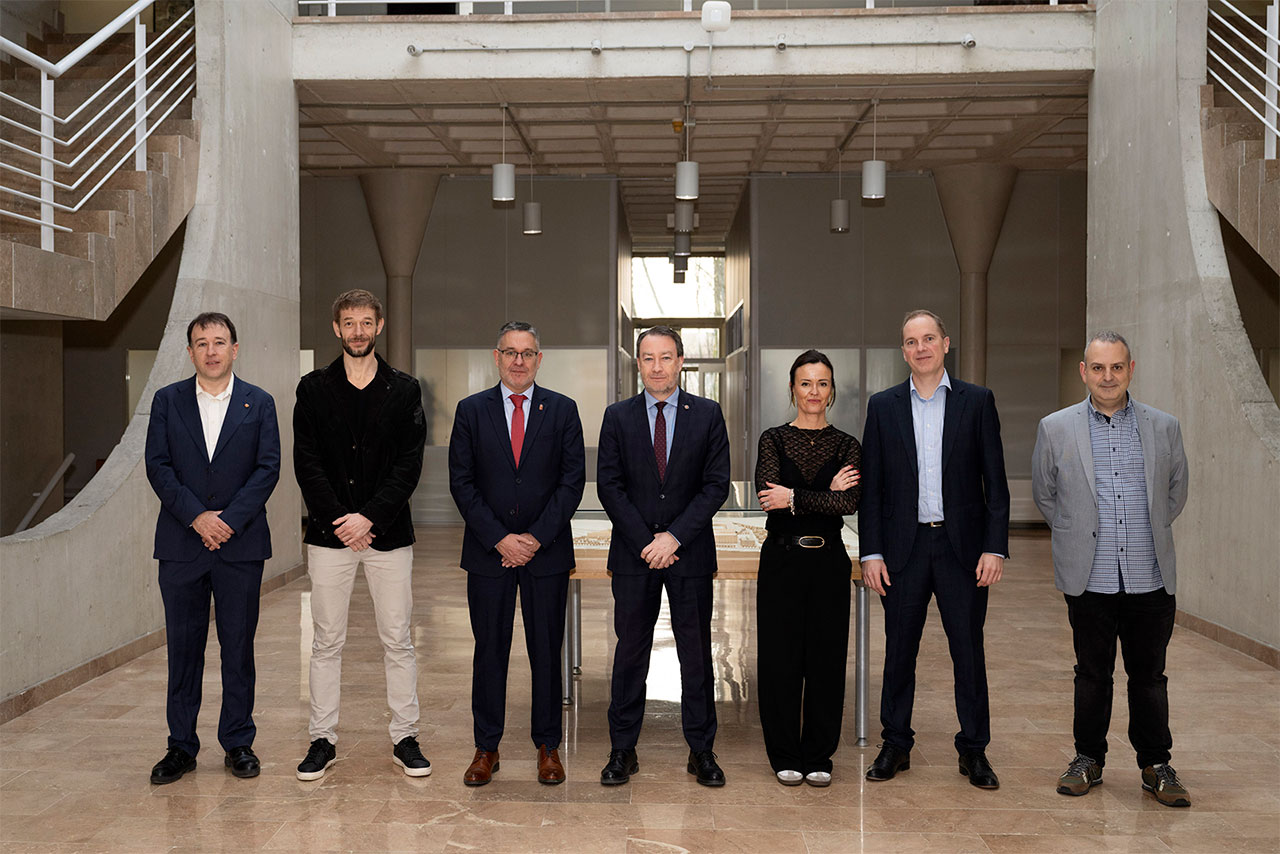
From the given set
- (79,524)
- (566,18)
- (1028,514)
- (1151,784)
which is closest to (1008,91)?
(566,18)

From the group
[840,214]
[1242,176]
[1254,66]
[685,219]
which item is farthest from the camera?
[685,219]

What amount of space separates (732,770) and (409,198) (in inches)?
465

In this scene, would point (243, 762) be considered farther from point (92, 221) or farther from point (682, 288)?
point (682, 288)

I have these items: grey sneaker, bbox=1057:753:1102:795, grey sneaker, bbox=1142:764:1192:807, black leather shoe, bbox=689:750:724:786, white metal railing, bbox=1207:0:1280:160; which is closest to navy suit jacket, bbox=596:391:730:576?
black leather shoe, bbox=689:750:724:786

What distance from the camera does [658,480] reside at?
4.34 m

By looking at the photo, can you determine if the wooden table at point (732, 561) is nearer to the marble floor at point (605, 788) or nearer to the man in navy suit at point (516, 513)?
the marble floor at point (605, 788)

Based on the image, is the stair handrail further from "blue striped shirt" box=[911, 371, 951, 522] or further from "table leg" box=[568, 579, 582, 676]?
"blue striped shirt" box=[911, 371, 951, 522]

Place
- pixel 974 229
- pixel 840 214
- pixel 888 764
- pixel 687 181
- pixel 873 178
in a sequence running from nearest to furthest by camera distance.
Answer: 1. pixel 888 764
2. pixel 687 181
3. pixel 873 178
4. pixel 840 214
5. pixel 974 229

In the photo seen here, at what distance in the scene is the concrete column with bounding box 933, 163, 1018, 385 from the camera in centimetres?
1457

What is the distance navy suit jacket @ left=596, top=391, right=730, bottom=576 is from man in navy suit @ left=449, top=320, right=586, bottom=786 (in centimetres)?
17

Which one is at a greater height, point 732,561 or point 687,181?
point 687,181

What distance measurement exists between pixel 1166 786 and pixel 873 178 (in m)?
8.46

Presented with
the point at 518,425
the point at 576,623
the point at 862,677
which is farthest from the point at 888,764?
the point at 576,623

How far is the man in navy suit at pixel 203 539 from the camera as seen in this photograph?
4.47 meters
